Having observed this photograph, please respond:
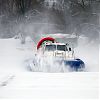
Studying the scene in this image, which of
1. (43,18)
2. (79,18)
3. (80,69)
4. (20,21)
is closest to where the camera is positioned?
(80,69)

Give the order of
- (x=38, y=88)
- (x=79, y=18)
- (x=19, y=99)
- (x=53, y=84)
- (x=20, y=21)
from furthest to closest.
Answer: (x=20, y=21) < (x=79, y=18) < (x=53, y=84) < (x=38, y=88) < (x=19, y=99)

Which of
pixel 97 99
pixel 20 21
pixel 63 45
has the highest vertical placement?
pixel 20 21

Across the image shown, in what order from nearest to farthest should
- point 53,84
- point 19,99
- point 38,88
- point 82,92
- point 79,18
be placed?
1. point 19,99
2. point 82,92
3. point 38,88
4. point 53,84
5. point 79,18

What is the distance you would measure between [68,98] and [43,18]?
3635cm

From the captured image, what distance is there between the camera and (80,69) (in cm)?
1523

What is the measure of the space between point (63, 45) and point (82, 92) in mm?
9692

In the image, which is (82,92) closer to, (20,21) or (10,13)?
(20,21)

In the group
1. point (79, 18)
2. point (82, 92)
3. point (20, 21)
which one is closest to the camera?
point (82, 92)

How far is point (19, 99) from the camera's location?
7395 mm

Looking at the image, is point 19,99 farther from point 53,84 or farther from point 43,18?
point 43,18

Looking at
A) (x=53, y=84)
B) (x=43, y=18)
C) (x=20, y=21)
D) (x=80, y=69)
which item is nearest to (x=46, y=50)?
(x=80, y=69)

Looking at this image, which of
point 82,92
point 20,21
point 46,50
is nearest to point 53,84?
point 82,92

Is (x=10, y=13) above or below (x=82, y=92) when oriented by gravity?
above

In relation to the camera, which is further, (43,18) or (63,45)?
(43,18)
